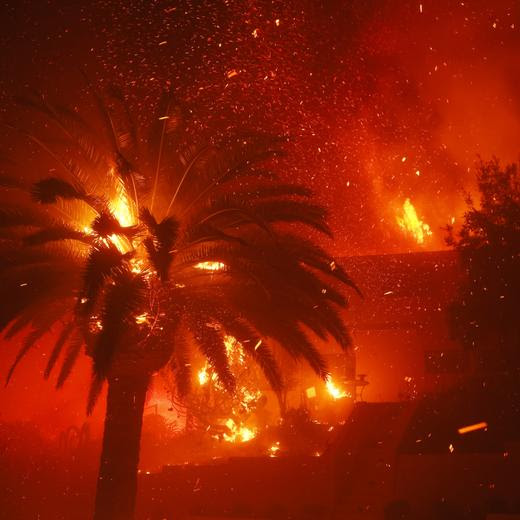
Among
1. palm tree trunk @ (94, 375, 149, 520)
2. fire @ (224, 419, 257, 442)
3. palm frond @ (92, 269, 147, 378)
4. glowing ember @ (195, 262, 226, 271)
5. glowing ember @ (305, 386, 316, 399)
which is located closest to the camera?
palm frond @ (92, 269, 147, 378)

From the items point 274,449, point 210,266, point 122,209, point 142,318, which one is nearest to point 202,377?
point 274,449

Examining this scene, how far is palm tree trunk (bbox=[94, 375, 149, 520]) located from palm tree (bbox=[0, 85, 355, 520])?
0.02 meters

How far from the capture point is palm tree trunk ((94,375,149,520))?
9.20 meters

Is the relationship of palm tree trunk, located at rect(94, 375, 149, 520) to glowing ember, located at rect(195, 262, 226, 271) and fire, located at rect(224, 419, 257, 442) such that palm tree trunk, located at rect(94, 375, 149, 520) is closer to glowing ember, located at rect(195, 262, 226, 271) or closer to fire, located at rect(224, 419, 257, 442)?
glowing ember, located at rect(195, 262, 226, 271)

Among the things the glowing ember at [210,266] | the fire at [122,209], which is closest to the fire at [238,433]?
the glowing ember at [210,266]

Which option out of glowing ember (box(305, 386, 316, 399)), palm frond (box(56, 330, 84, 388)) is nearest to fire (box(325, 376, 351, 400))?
glowing ember (box(305, 386, 316, 399))

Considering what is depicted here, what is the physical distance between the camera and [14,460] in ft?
63.8

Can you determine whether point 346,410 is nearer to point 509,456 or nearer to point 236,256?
point 509,456

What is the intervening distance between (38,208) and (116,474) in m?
4.13

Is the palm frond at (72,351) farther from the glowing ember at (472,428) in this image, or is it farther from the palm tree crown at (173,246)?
the glowing ember at (472,428)

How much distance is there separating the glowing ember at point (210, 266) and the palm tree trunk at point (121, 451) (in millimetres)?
1939

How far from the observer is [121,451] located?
9.40 metres

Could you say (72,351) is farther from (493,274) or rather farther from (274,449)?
(493,274)

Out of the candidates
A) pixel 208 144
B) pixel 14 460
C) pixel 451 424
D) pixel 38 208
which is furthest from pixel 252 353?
pixel 14 460
